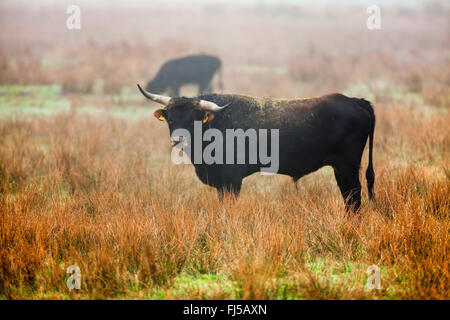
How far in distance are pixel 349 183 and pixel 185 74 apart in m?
8.74

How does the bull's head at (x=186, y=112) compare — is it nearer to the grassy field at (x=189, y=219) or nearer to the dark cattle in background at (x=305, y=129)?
the dark cattle in background at (x=305, y=129)

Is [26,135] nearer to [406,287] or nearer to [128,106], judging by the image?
[128,106]

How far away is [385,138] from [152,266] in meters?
5.94

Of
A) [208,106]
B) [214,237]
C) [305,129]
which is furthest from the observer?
[208,106]

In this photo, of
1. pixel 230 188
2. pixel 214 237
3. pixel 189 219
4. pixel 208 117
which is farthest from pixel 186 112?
pixel 214 237

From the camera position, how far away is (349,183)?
15.9ft

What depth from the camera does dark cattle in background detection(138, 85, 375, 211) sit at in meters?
4.74

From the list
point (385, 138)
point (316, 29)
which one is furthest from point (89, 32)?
point (385, 138)

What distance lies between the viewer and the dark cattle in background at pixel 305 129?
4.74 meters

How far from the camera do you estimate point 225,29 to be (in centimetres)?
3556

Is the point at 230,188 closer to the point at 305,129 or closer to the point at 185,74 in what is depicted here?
the point at 305,129
